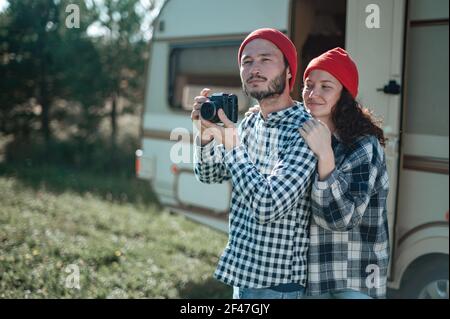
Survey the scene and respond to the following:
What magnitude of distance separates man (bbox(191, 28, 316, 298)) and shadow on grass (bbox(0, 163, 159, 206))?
6257 millimetres

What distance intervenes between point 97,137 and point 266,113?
10526 millimetres

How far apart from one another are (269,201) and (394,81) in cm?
182

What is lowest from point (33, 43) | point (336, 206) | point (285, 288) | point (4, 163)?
point (4, 163)

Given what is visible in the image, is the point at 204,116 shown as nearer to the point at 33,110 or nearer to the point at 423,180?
the point at 423,180

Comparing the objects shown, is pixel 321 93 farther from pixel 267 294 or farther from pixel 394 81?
pixel 394 81

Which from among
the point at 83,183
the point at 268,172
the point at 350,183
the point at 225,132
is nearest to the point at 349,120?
the point at 350,183

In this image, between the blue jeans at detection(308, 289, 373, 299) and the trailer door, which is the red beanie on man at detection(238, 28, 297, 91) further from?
the trailer door

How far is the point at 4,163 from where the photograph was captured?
1052cm

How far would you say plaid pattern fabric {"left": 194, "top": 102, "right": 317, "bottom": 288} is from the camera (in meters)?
1.76

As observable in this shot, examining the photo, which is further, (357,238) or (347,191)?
(357,238)

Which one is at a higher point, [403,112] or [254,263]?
[403,112]

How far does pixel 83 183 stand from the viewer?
921cm

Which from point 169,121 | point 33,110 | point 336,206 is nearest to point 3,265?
point 169,121

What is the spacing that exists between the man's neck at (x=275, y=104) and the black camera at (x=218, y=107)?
106 millimetres
